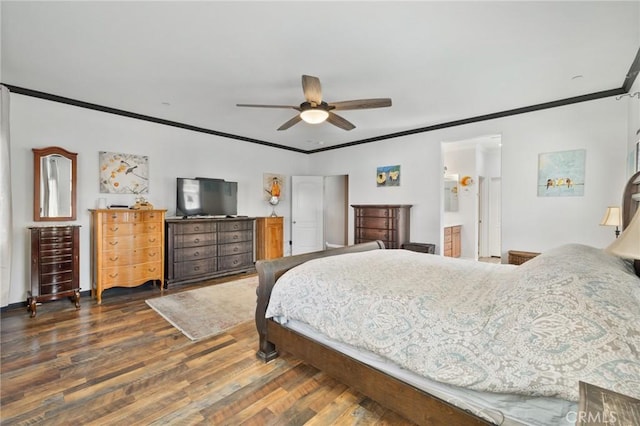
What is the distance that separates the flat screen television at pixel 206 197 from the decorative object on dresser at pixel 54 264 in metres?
1.49

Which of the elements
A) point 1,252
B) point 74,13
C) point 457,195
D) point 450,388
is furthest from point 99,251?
point 457,195

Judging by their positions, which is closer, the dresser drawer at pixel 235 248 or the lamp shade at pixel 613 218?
the lamp shade at pixel 613 218

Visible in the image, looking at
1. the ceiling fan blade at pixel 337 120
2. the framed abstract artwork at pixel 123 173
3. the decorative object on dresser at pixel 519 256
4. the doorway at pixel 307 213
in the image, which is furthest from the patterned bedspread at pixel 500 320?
the doorway at pixel 307 213

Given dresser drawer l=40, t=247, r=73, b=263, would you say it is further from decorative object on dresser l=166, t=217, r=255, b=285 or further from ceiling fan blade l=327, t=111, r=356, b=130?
ceiling fan blade l=327, t=111, r=356, b=130

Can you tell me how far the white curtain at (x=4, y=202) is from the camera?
111 inches

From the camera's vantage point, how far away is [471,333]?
1.26m

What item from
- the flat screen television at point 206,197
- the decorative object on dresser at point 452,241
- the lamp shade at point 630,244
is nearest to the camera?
the lamp shade at point 630,244

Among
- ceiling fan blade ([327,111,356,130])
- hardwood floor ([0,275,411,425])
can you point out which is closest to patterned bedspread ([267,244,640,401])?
hardwood floor ([0,275,411,425])

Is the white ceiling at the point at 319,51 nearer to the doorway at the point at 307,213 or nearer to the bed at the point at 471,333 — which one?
the bed at the point at 471,333

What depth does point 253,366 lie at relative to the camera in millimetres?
2197

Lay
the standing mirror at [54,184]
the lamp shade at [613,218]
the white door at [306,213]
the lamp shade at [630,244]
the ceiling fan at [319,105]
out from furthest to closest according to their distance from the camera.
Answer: the white door at [306,213]
the standing mirror at [54,184]
the lamp shade at [613,218]
the ceiling fan at [319,105]
the lamp shade at [630,244]

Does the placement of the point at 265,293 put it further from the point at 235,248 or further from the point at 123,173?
the point at 123,173

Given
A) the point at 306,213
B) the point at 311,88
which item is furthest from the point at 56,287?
the point at 306,213

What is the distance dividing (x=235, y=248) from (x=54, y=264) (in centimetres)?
242
